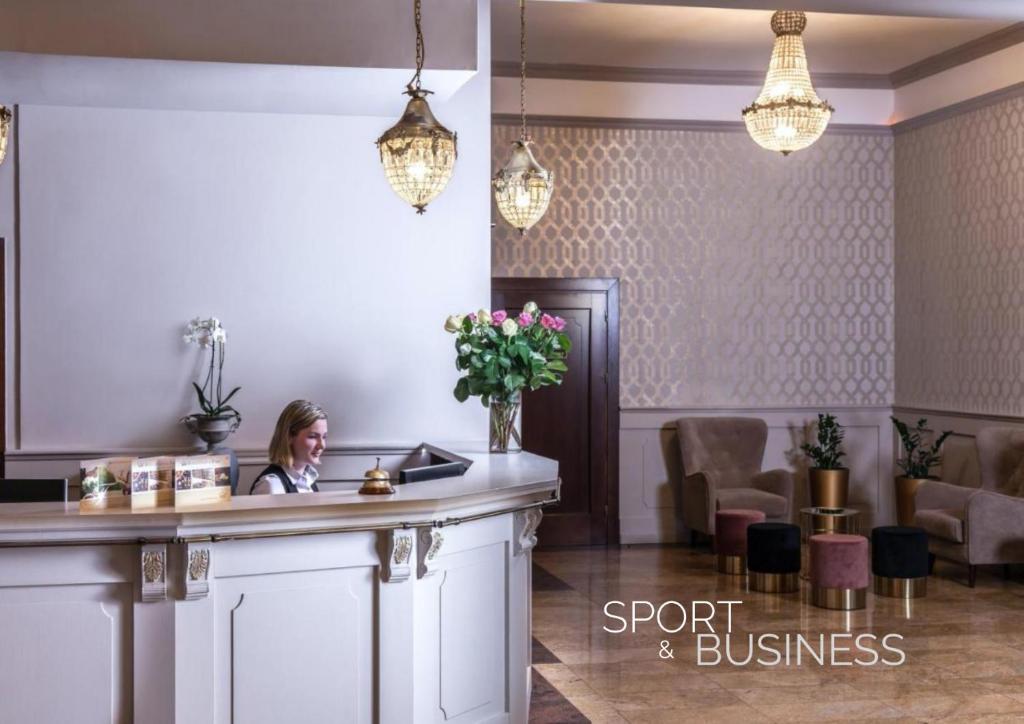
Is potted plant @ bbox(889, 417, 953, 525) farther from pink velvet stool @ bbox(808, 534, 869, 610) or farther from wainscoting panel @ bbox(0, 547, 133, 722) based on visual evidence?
wainscoting panel @ bbox(0, 547, 133, 722)

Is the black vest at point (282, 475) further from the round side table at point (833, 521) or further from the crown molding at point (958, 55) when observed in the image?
the crown molding at point (958, 55)

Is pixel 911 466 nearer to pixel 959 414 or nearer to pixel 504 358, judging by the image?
pixel 959 414

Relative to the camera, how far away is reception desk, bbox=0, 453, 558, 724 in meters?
3.60

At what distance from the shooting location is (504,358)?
5855mm

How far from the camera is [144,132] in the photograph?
6551 mm

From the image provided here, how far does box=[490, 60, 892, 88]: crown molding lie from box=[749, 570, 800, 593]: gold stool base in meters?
4.46

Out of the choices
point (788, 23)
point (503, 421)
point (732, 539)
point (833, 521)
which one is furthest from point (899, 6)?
point (732, 539)

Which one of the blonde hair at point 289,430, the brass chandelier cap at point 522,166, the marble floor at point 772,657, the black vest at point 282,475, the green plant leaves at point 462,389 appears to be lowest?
the marble floor at point 772,657

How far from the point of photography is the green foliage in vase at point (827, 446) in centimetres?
1014

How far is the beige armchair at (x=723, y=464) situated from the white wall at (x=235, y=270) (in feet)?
12.0

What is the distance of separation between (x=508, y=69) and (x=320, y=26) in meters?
4.08

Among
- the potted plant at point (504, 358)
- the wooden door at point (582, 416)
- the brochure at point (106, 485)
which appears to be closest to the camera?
the brochure at point (106, 485)

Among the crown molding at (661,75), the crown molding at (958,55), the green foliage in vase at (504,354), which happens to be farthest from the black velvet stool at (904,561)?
the crown molding at (661,75)

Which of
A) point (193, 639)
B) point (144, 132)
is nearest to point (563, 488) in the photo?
point (144, 132)
